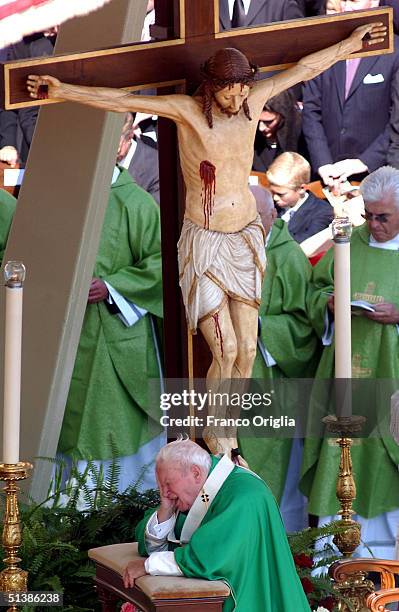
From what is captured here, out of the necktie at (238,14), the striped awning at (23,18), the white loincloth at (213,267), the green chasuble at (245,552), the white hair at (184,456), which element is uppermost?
the necktie at (238,14)

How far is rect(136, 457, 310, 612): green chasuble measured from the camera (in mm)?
4035

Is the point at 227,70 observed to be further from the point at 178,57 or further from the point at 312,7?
the point at 312,7

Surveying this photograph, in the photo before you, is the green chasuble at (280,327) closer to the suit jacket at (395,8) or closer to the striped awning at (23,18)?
the suit jacket at (395,8)

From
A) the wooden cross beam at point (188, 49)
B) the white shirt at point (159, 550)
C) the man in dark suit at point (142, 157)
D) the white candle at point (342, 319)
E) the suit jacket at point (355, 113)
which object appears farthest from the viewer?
the suit jacket at point (355, 113)

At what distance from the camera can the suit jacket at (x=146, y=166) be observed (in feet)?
22.2

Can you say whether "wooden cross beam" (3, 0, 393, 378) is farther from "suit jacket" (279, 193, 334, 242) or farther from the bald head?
"suit jacket" (279, 193, 334, 242)

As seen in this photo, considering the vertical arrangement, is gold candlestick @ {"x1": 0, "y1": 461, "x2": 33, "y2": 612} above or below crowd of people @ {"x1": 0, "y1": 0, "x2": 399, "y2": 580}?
below

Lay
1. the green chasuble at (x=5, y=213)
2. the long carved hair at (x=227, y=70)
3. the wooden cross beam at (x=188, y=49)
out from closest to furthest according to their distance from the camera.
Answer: the long carved hair at (x=227, y=70), the wooden cross beam at (x=188, y=49), the green chasuble at (x=5, y=213)

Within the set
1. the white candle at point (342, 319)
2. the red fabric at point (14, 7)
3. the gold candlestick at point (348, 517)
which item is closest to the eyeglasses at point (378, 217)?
the red fabric at point (14, 7)

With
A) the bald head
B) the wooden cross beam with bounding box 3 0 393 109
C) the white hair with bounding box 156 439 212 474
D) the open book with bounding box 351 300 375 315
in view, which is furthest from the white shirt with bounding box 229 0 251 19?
the white hair with bounding box 156 439 212 474

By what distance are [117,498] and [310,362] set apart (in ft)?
6.33

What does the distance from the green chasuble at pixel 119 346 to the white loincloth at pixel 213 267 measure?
3.94 ft

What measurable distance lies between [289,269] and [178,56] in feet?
5.19

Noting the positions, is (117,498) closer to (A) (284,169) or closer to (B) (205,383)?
(B) (205,383)
